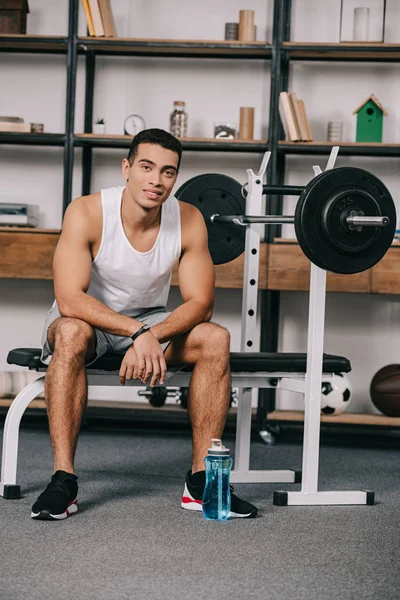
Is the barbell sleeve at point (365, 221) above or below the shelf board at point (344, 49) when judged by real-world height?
below

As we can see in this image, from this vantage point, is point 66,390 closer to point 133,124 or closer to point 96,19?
point 133,124

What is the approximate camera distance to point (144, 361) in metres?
2.68

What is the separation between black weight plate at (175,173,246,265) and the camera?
11.2 ft

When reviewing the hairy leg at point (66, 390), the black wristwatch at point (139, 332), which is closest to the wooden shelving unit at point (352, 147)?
the black wristwatch at point (139, 332)

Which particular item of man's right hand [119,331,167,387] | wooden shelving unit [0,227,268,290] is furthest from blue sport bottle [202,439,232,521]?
wooden shelving unit [0,227,268,290]

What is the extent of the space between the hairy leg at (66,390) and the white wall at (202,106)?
2.22m

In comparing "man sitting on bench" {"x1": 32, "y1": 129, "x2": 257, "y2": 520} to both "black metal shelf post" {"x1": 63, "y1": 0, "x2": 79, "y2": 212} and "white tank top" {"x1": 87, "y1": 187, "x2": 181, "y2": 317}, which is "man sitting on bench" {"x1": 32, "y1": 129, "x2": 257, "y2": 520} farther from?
"black metal shelf post" {"x1": 63, "y1": 0, "x2": 79, "y2": 212}

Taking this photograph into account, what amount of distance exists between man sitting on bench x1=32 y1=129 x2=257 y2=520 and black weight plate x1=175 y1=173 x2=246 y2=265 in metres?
0.34

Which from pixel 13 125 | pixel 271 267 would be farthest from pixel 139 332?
pixel 13 125

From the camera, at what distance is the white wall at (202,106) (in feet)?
15.8

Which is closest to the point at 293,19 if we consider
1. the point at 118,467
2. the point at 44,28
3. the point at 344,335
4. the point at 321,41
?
the point at 321,41

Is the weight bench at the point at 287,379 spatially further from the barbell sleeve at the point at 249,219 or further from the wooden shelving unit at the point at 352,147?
the wooden shelving unit at the point at 352,147

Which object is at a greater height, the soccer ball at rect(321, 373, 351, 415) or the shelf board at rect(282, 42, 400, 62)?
the shelf board at rect(282, 42, 400, 62)

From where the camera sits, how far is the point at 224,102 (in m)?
4.88
